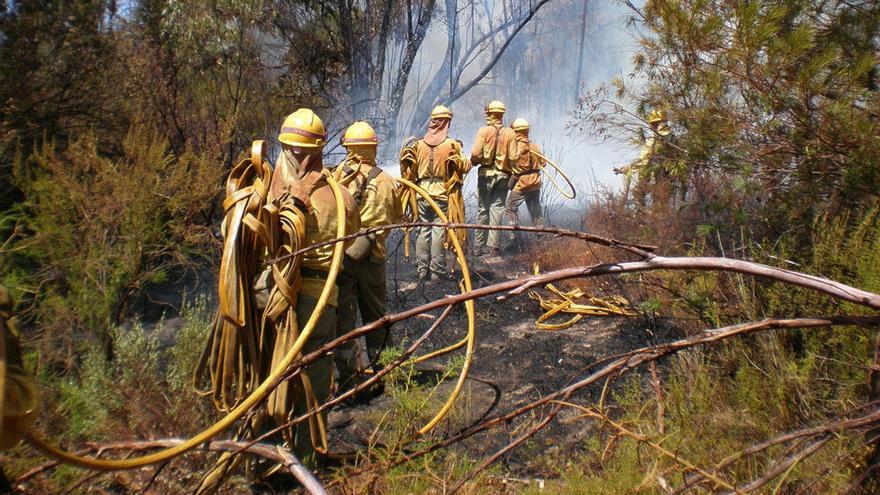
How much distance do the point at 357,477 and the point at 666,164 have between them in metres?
3.23

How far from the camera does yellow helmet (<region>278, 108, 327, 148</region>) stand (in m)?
3.82

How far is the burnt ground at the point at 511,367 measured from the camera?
13.4 ft

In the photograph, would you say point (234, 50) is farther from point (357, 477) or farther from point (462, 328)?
point (357, 477)

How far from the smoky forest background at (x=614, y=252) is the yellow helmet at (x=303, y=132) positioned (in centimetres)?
132

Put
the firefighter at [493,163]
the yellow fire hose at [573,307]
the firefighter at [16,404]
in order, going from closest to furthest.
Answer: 1. the firefighter at [16,404]
2. the yellow fire hose at [573,307]
3. the firefighter at [493,163]

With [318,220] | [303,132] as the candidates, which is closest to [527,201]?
[303,132]

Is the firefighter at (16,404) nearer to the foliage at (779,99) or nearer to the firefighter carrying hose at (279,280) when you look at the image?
the firefighter carrying hose at (279,280)

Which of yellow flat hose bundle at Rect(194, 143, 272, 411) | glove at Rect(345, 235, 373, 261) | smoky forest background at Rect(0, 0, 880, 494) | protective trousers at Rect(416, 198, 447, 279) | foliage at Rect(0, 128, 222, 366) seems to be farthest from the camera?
protective trousers at Rect(416, 198, 447, 279)

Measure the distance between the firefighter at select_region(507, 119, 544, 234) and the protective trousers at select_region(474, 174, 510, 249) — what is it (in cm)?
14

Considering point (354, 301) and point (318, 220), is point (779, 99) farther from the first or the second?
point (354, 301)

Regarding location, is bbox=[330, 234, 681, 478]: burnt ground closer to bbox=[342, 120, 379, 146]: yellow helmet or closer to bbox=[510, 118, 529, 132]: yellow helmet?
bbox=[342, 120, 379, 146]: yellow helmet

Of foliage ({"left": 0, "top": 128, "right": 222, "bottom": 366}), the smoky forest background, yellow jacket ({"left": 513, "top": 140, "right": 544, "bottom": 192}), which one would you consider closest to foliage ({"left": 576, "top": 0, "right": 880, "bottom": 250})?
the smoky forest background

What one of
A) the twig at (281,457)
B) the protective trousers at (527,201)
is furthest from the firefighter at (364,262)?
the protective trousers at (527,201)

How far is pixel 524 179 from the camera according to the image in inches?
417
